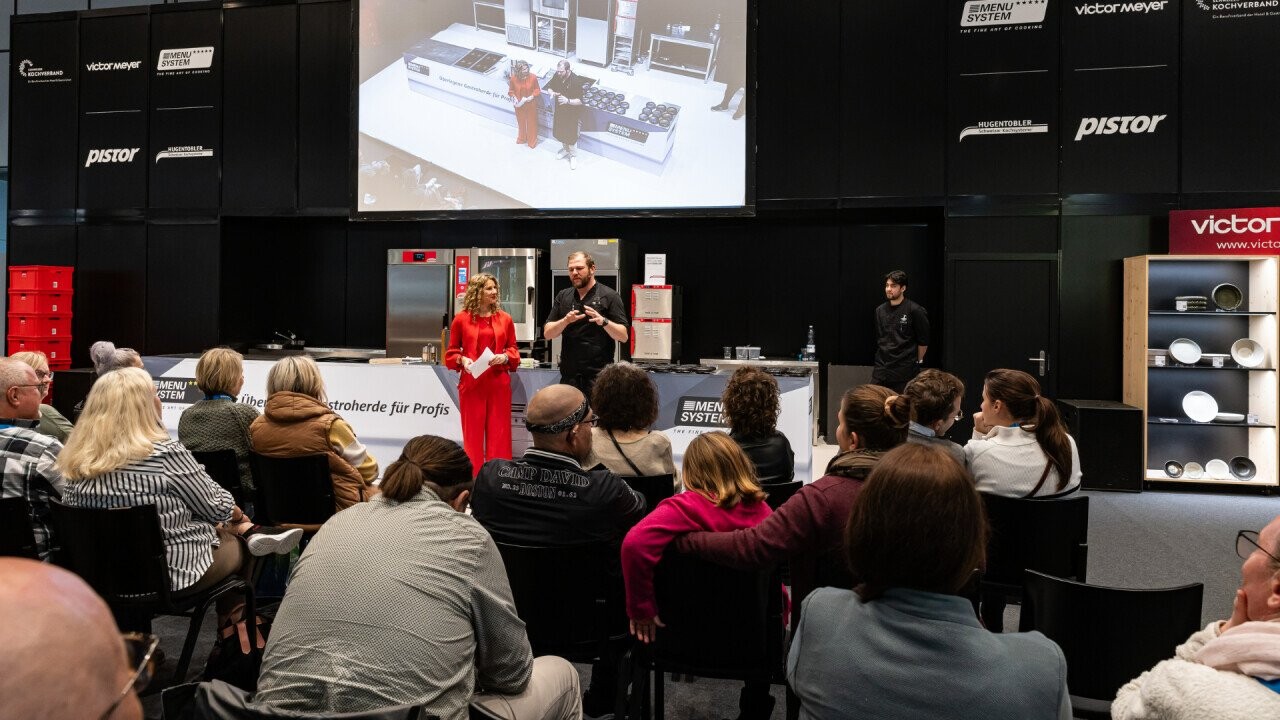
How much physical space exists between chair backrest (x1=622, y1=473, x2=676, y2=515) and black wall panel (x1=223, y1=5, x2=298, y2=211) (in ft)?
23.8

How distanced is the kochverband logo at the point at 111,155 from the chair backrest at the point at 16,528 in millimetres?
8080

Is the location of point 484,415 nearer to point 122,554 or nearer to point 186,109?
point 122,554

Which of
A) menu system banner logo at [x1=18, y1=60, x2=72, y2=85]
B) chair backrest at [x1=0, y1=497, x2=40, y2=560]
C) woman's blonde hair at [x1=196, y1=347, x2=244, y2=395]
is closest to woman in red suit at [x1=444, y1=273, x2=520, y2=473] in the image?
woman's blonde hair at [x1=196, y1=347, x2=244, y2=395]

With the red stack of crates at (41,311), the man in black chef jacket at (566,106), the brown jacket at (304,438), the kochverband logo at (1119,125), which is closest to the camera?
the brown jacket at (304,438)

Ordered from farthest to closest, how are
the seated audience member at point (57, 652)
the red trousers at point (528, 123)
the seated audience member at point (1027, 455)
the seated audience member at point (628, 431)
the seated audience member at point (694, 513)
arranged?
the red trousers at point (528, 123)
the seated audience member at point (628, 431)
the seated audience member at point (1027, 455)
the seated audience member at point (694, 513)
the seated audience member at point (57, 652)

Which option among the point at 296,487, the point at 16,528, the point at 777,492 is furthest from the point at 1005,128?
the point at 16,528

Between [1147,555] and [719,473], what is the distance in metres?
3.83

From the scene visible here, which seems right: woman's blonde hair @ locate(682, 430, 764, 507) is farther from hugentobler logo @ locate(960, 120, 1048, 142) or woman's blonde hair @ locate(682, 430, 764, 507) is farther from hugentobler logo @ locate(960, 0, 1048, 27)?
hugentobler logo @ locate(960, 0, 1048, 27)

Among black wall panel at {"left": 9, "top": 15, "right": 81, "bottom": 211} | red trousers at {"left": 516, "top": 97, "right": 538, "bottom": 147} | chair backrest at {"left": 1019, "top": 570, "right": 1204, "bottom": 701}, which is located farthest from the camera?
black wall panel at {"left": 9, "top": 15, "right": 81, "bottom": 211}

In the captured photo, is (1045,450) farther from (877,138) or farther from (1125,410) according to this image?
(877,138)

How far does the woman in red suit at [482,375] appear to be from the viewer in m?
6.01

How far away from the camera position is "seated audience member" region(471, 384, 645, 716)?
251 cm

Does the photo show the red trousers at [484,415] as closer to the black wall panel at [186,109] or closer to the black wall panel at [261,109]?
the black wall panel at [261,109]

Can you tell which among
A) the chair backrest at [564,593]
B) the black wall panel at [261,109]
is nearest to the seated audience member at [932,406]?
the chair backrest at [564,593]
